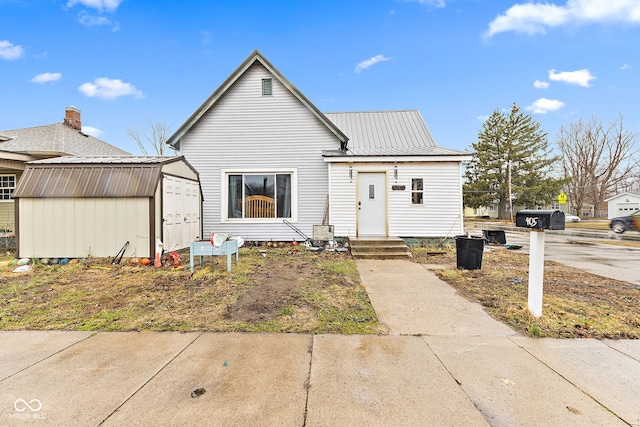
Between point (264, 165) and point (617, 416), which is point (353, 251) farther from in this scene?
point (617, 416)

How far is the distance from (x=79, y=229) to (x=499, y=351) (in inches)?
385

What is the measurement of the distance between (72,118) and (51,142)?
171 inches

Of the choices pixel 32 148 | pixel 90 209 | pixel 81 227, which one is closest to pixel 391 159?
pixel 90 209

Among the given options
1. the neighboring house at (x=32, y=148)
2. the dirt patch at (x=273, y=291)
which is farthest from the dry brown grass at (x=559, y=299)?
the neighboring house at (x=32, y=148)

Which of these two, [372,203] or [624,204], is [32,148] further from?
[624,204]

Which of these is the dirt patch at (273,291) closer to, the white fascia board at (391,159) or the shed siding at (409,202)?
the shed siding at (409,202)

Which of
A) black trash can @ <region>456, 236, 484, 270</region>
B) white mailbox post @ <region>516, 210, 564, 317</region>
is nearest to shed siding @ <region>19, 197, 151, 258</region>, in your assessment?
black trash can @ <region>456, 236, 484, 270</region>

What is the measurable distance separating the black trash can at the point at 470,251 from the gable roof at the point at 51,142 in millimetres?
15824

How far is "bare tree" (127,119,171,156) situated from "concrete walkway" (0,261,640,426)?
31609mm

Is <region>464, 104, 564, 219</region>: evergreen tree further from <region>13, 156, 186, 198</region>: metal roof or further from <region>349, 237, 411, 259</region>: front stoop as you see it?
<region>13, 156, 186, 198</region>: metal roof

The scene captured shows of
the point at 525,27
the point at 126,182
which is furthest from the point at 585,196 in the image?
the point at 126,182

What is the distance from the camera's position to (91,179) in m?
7.81

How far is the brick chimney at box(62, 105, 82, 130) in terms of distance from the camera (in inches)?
640

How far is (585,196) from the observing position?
37438mm
